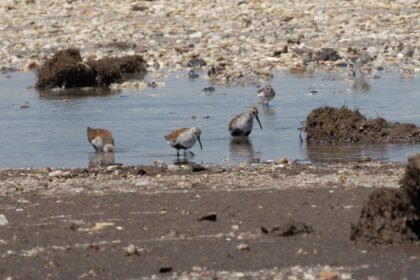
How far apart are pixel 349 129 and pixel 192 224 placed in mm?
6940

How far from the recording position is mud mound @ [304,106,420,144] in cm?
1620

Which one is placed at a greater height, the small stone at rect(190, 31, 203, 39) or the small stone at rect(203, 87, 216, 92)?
the small stone at rect(190, 31, 203, 39)

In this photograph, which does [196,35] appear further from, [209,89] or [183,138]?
[183,138]

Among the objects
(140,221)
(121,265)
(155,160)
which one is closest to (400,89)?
(155,160)

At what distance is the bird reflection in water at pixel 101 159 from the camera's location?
47.9 feet

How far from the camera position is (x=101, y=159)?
15242 millimetres

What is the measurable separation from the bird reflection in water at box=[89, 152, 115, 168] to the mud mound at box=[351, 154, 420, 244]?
19.5ft

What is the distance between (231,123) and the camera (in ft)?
56.5

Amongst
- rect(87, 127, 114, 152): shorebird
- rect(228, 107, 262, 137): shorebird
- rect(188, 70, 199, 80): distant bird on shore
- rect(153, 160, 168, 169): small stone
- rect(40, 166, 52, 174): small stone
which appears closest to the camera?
rect(40, 166, 52, 174): small stone

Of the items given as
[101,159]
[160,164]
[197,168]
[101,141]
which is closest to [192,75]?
[101,141]

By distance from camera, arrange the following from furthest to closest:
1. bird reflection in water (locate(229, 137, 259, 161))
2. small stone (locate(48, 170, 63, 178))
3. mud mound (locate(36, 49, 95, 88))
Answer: mud mound (locate(36, 49, 95, 88))
bird reflection in water (locate(229, 137, 259, 161))
small stone (locate(48, 170, 63, 178))

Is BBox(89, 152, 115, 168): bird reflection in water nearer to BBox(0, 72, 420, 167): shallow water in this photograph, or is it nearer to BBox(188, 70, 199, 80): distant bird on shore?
BBox(0, 72, 420, 167): shallow water

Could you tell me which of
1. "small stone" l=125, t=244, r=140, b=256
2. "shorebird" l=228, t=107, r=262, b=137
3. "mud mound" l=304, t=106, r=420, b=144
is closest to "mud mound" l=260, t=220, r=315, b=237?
"small stone" l=125, t=244, r=140, b=256

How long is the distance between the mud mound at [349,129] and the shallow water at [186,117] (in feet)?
1.00
